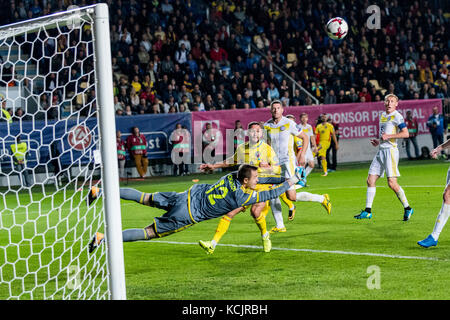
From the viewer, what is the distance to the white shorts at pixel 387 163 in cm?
1216

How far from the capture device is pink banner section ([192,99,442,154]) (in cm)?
2217

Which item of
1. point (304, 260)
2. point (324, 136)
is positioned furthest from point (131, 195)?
point (324, 136)

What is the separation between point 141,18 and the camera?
25344mm

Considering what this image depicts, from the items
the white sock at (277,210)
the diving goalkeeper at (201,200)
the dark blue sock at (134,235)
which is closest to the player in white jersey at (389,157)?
the white sock at (277,210)

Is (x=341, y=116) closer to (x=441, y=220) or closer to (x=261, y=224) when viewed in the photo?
(x=261, y=224)

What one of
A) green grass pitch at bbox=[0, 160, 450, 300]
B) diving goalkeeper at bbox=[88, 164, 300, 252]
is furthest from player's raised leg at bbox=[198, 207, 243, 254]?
diving goalkeeper at bbox=[88, 164, 300, 252]

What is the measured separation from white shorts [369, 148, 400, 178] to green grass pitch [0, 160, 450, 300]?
77 centimetres

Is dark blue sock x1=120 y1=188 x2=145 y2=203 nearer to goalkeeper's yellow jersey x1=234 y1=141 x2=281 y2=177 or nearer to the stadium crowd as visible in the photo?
goalkeeper's yellow jersey x1=234 y1=141 x2=281 y2=177

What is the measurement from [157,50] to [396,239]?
15930 millimetres

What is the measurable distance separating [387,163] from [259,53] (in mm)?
15588

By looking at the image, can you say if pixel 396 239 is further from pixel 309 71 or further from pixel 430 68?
pixel 430 68

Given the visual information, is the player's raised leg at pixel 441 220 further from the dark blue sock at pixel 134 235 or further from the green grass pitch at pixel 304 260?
the dark blue sock at pixel 134 235

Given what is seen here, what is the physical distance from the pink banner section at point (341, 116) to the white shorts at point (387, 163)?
10039mm

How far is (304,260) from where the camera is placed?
8.86 meters
